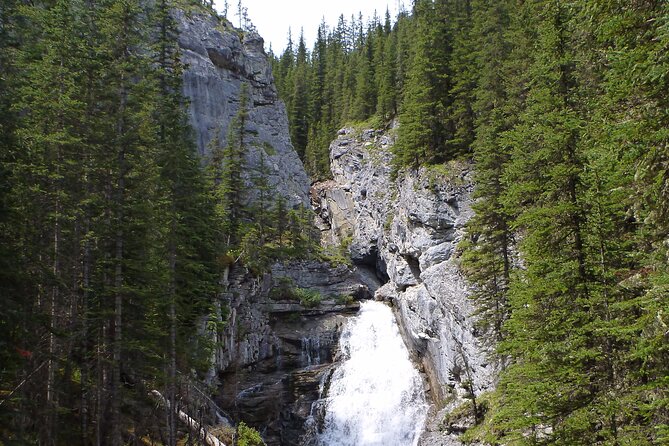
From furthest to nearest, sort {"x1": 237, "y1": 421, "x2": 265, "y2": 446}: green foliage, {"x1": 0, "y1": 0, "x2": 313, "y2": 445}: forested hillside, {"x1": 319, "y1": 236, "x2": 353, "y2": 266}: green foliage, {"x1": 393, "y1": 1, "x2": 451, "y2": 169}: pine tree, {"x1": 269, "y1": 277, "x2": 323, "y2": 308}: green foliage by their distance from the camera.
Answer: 1. {"x1": 319, "y1": 236, "x2": 353, "y2": 266}: green foliage
2. {"x1": 269, "y1": 277, "x2": 323, "y2": 308}: green foliage
3. {"x1": 393, "y1": 1, "x2": 451, "y2": 169}: pine tree
4. {"x1": 237, "y1": 421, "x2": 265, "y2": 446}: green foliage
5. {"x1": 0, "y1": 0, "x2": 313, "y2": 445}: forested hillside

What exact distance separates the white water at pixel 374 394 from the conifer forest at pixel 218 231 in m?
1.21

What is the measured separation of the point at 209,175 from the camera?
1363 inches

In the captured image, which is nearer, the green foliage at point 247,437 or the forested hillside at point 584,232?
the forested hillside at point 584,232

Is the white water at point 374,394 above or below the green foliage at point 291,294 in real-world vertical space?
below

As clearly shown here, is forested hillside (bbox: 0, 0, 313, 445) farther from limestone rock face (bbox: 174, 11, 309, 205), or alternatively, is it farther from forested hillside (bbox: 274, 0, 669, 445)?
limestone rock face (bbox: 174, 11, 309, 205)

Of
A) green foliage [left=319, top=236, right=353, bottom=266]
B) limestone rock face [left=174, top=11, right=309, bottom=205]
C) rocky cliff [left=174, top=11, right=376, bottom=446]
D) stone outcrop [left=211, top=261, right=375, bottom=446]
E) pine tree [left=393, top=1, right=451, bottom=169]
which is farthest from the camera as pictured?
limestone rock face [left=174, top=11, right=309, bottom=205]

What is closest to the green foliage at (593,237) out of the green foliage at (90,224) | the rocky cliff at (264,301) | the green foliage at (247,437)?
the green foliage at (90,224)

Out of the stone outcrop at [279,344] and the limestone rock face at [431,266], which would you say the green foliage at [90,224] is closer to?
the stone outcrop at [279,344]

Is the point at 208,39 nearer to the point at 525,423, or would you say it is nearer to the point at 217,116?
the point at 217,116

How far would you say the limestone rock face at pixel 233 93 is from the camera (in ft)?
148

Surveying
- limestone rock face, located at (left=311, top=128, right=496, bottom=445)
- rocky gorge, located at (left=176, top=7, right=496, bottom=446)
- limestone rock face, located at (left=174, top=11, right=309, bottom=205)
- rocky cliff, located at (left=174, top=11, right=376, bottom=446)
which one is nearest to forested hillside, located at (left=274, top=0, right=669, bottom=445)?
limestone rock face, located at (left=311, top=128, right=496, bottom=445)

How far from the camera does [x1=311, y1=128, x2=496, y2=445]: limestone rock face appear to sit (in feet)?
78.7

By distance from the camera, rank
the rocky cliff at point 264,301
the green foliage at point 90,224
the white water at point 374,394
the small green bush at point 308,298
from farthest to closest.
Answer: the small green bush at point 308,298 → the rocky cliff at point 264,301 → the white water at point 374,394 → the green foliage at point 90,224

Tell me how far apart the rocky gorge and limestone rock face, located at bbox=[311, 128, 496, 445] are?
0.08 meters
